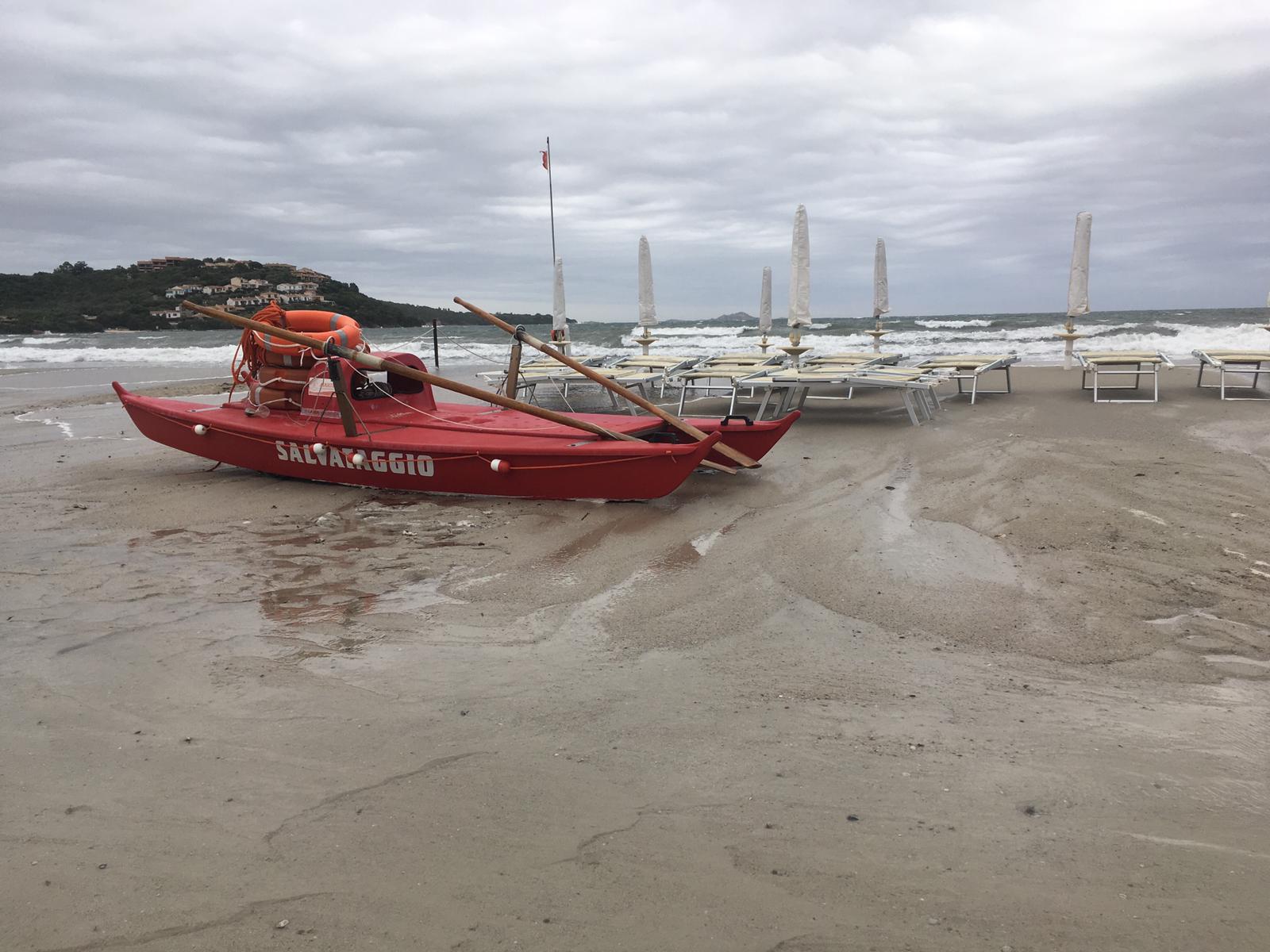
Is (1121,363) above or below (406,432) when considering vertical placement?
above

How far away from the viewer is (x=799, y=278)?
12344 millimetres

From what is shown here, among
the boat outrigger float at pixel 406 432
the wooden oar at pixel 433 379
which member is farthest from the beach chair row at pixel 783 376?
the wooden oar at pixel 433 379

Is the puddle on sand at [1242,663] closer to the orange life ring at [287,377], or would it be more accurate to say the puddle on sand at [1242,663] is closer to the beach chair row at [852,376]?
the beach chair row at [852,376]

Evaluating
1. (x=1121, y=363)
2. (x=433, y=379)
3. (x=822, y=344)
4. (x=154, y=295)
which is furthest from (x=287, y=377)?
(x=154, y=295)

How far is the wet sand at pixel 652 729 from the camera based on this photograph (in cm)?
207

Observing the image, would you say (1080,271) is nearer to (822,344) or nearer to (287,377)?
(287,377)

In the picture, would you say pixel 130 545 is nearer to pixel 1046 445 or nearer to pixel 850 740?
pixel 850 740

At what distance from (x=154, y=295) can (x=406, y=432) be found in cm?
5450

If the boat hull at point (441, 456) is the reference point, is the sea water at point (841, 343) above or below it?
above

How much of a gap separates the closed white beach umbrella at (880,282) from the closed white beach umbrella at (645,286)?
432cm

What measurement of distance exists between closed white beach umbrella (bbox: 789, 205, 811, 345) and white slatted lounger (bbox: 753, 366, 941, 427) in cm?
156

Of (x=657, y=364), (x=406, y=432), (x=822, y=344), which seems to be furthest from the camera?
(x=822, y=344)

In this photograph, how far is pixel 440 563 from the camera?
5094mm

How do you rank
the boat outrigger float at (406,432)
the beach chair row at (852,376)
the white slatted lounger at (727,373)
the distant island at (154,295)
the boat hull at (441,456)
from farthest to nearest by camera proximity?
the distant island at (154,295), the white slatted lounger at (727,373), the beach chair row at (852,376), the boat outrigger float at (406,432), the boat hull at (441,456)
